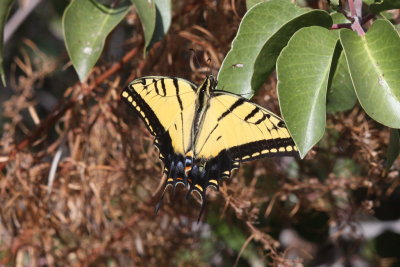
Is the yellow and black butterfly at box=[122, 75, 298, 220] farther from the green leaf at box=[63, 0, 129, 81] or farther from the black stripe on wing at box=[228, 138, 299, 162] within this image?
the green leaf at box=[63, 0, 129, 81]

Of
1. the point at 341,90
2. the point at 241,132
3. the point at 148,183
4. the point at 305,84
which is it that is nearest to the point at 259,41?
the point at 305,84

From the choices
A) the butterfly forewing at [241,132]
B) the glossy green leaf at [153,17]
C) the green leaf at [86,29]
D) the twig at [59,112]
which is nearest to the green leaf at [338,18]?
the butterfly forewing at [241,132]

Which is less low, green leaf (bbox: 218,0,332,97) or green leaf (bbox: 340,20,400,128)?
green leaf (bbox: 218,0,332,97)

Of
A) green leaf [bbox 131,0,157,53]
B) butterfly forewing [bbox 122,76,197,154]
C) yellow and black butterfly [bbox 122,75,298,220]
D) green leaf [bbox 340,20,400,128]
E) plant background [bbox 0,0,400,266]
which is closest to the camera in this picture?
green leaf [bbox 340,20,400,128]

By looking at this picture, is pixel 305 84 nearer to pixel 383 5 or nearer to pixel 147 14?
pixel 383 5

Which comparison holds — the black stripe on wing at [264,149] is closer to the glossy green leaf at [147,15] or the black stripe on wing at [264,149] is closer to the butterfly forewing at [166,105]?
the butterfly forewing at [166,105]

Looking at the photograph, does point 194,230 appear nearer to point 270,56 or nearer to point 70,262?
point 70,262

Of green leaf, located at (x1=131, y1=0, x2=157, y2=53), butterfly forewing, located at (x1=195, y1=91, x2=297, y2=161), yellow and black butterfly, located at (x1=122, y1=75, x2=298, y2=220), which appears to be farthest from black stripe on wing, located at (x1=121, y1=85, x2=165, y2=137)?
green leaf, located at (x1=131, y1=0, x2=157, y2=53)
